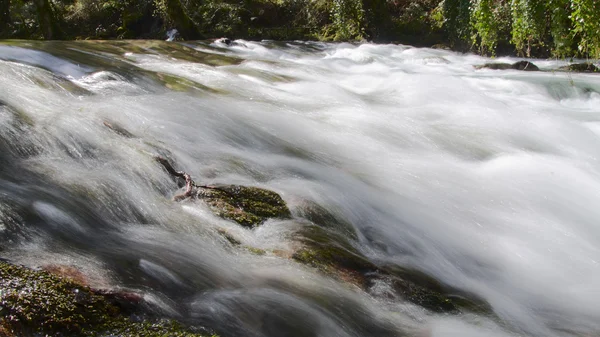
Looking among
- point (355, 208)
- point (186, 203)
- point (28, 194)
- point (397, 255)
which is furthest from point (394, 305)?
point (28, 194)

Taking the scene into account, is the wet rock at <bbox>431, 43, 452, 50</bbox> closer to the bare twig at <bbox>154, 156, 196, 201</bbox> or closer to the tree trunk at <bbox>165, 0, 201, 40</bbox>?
the tree trunk at <bbox>165, 0, 201, 40</bbox>

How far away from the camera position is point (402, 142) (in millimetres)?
6090

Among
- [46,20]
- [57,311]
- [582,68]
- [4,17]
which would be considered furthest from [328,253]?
[4,17]

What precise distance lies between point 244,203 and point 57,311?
174cm

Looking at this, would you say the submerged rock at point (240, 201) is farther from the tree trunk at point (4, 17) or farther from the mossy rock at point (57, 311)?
the tree trunk at point (4, 17)

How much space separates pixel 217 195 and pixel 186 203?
9.0 inches

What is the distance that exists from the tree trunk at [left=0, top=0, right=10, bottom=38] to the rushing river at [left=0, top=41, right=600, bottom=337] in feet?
46.2

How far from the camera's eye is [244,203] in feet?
13.1

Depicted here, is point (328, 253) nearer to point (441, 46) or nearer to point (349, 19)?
point (441, 46)

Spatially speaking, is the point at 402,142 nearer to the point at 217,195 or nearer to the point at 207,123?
the point at 207,123

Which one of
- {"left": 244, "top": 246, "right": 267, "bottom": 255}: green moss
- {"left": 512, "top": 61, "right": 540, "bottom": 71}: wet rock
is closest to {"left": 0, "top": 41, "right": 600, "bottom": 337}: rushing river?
{"left": 244, "top": 246, "right": 267, "bottom": 255}: green moss

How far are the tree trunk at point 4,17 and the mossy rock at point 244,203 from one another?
63.1 ft

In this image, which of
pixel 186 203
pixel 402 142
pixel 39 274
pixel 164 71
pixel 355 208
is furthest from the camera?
pixel 164 71

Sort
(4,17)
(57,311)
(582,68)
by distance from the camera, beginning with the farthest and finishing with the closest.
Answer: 1. (4,17)
2. (582,68)
3. (57,311)
